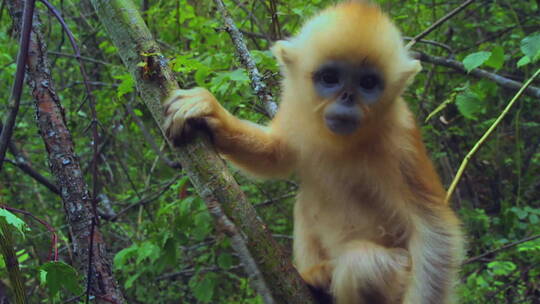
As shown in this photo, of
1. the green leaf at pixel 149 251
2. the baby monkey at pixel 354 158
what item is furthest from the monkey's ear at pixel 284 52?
the green leaf at pixel 149 251

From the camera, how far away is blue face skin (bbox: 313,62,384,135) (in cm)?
281

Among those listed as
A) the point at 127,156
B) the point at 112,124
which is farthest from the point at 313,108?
the point at 127,156

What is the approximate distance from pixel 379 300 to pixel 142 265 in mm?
2662

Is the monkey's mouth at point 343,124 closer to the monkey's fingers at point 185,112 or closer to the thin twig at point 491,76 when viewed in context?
the monkey's fingers at point 185,112

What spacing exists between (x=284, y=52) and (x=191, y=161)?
4.55ft

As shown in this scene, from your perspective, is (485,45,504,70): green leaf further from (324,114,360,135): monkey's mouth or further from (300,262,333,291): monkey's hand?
(300,262,333,291): monkey's hand

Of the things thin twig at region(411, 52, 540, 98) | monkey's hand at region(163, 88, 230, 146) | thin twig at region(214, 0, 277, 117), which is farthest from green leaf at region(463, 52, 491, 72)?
monkey's hand at region(163, 88, 230, 146)

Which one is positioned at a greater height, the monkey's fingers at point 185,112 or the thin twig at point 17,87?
the thin twig at point 17,87

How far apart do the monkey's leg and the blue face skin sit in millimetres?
746

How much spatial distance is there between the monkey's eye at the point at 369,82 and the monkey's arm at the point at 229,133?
768mm

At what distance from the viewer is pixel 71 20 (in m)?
6.96

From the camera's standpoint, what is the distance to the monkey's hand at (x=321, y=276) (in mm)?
3260

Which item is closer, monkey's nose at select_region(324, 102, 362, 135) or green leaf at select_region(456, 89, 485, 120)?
monkey's nose at select_region(324, 102, 362, 135)

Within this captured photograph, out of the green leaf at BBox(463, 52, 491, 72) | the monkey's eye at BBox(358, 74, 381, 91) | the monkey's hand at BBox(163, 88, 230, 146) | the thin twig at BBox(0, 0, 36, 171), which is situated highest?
the thin twig at BBox(0, 0, 36, 171)
